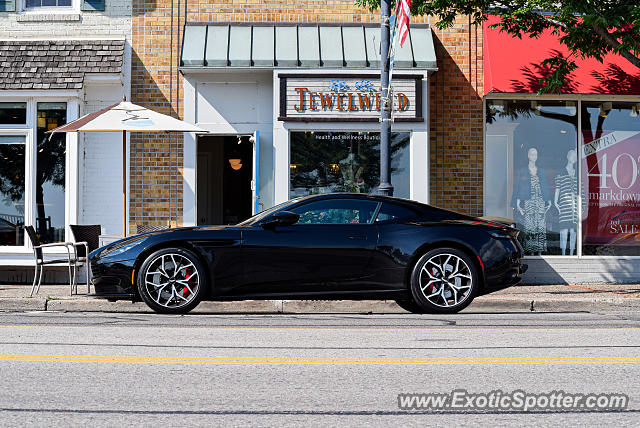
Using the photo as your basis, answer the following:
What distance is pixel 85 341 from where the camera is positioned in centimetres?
678

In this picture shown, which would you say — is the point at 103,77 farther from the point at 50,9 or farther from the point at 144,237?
the point at 144,237

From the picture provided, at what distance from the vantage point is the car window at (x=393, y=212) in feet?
29.6

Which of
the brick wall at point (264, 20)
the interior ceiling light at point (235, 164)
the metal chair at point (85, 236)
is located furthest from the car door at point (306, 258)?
the interior ceiling light at point (235, 164)

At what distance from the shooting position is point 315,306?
34.7 ft

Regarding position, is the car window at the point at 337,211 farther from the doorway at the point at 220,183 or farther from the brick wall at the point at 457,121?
A: the doorway at the point at 220,183

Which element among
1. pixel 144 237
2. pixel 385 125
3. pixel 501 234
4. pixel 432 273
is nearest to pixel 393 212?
pixel 432 273

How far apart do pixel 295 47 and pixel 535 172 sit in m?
4.92


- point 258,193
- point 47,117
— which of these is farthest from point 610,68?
point 47,117

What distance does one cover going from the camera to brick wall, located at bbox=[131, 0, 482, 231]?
14688 millimetres

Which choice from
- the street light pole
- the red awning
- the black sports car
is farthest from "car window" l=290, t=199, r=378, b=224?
the red awning

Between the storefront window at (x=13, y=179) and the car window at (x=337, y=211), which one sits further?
the storefront window at (x=13, y=179)

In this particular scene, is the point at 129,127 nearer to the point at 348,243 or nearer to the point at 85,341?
the point at 348,243

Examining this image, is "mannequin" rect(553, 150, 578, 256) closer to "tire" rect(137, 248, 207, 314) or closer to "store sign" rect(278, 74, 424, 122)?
"store sign" rect(278, 74, 424, 122)

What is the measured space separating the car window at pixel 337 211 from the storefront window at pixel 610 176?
23.9ft
